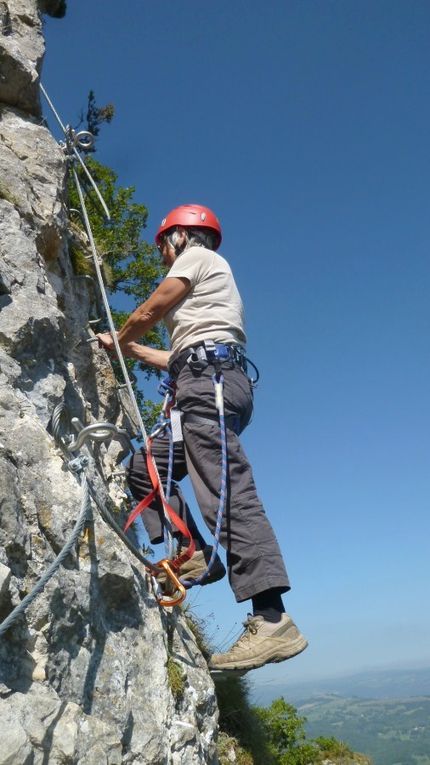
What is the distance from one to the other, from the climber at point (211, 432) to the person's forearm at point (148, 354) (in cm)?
5

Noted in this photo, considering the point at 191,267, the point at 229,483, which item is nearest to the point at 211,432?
the point at 229,483

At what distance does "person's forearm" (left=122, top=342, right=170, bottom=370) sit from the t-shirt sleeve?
99 centimetres

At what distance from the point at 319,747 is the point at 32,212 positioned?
383 inches

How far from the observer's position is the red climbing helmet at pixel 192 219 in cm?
633

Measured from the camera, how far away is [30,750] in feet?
9.27

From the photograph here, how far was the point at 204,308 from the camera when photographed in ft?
18.9

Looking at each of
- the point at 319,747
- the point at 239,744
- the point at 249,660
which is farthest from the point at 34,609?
the point at 319,747

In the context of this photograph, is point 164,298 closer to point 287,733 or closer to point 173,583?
point 173,583

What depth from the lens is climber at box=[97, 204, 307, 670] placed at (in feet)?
15.7

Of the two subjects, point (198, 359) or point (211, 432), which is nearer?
point (211, 432)

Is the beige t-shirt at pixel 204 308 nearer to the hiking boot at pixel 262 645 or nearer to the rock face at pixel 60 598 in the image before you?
the rock face at pixel 60 598

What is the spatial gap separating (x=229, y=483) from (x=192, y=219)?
259 cm

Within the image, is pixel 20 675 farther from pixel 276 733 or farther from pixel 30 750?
pixel 276 733

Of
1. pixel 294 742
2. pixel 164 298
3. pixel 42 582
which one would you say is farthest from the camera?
pixel 294 742
